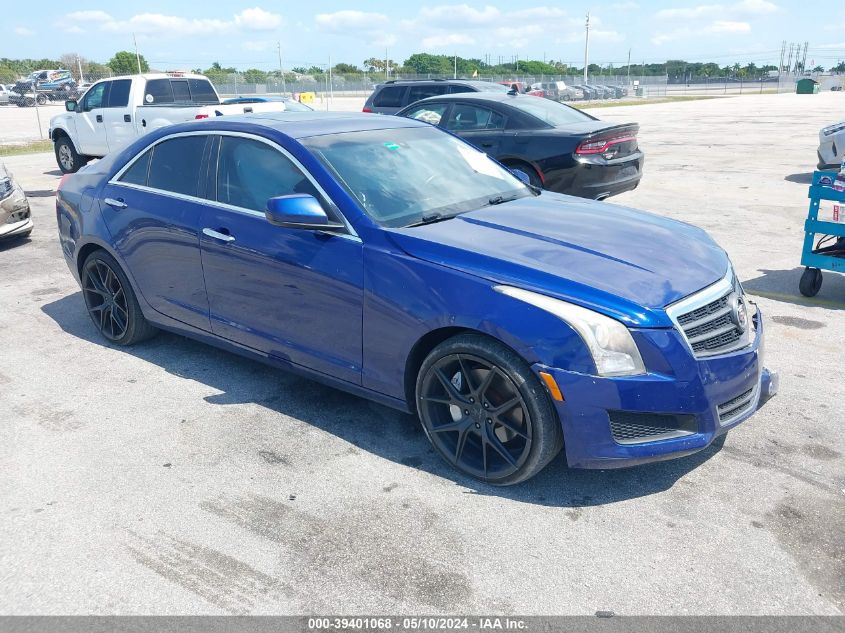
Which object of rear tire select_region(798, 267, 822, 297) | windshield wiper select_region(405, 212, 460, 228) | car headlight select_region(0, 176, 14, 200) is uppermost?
windshield wiper select_region(405, 212, 460, 228)

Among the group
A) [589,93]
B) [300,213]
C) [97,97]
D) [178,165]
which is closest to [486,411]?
[300,213]

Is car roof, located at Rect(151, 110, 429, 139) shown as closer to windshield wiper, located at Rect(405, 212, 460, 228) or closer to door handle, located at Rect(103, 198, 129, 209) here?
door handle, located at Rect(103, 198, 129, 209)

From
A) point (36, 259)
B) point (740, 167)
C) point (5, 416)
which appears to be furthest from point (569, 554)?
point (740, 167)

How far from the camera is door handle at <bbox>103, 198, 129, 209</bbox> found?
17.1 ft

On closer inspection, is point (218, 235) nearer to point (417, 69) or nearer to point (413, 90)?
point (413, 90)

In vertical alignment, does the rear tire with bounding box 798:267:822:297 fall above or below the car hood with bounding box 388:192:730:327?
below

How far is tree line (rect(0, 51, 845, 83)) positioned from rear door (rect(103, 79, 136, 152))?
128 ft

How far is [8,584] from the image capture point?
119 inches

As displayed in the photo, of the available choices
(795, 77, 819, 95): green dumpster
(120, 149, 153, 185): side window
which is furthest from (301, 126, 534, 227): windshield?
(795, 77, 819, 95): green dumpster

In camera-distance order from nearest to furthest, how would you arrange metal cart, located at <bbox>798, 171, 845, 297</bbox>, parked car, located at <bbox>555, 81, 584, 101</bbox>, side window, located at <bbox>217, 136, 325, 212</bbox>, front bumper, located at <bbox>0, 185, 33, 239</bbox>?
side window, located at <bbox>217, 136, 325, 212</bbox>
metal cart, located at <bbox>798, 171, 845, 297</bbox>
front bumper, located at <bbox>0, 185, 33, 239</bbox>
parked car, located at <bbox>555, 81, 584, 101</bbox>

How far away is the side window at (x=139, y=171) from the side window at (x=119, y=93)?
397 inches

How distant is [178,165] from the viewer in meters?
4.95

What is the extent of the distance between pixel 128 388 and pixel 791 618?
12.9ft

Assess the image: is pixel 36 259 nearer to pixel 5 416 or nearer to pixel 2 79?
pixel 5 416
